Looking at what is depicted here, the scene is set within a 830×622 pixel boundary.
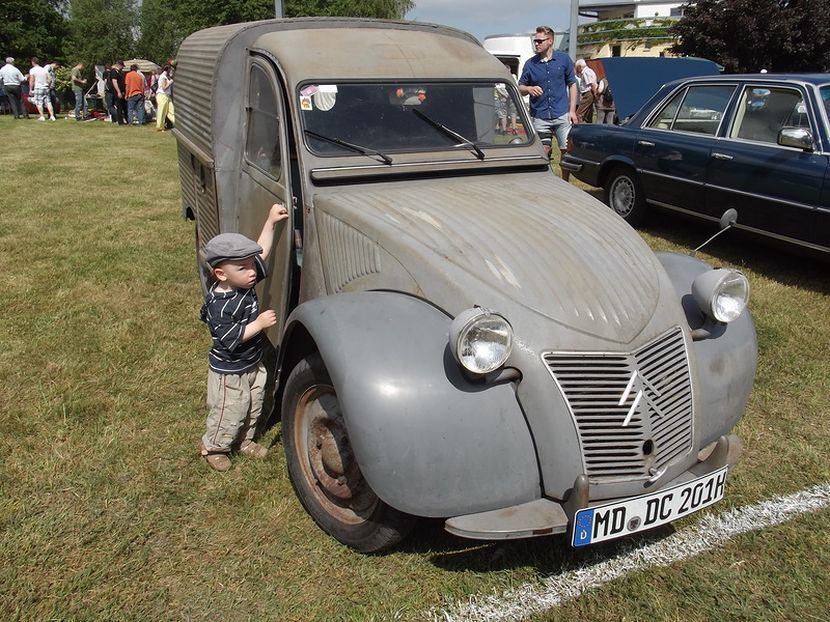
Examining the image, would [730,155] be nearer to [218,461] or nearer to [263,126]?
[263,126]

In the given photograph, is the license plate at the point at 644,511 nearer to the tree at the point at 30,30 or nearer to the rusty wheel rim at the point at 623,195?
the rusty wheel rim at the point at 623,195

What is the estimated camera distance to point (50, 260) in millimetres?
6770

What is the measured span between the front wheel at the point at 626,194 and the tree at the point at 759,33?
2159 centimetres

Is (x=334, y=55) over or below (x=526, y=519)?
over

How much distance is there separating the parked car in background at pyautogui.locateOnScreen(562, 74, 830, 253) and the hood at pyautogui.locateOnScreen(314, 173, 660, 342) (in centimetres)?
349

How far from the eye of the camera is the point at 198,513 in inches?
125

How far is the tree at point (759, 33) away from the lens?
1003 inches

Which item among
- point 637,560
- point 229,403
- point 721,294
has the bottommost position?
point 637,560

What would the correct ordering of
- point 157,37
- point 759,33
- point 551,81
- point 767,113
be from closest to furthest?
point 767,113
point 551,81
point 759,33
point 157,37

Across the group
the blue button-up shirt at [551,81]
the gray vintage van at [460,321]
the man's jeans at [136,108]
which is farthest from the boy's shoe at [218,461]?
the man's jeans at [136,108]

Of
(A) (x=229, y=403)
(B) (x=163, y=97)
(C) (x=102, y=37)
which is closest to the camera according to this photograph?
(A) (x=229, y=403)

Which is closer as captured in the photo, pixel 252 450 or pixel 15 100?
pixel 252 450

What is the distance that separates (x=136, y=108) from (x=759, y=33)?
71.6 ft

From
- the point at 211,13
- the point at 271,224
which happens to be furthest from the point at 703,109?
the point at 211,13
